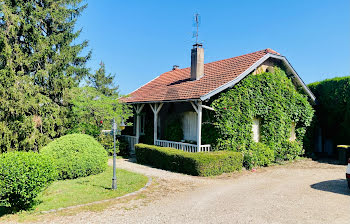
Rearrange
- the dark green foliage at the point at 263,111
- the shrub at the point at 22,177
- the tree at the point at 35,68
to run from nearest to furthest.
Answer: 1. the shrub at the point at 22,177
2. the dark green foliage at the point at 263,111
3. the tree at the point at 35,68

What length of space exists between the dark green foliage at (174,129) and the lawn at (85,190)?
4438mm

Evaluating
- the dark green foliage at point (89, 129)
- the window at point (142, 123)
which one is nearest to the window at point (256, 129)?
the window at point (142, 123)

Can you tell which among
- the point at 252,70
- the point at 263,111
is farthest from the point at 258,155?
the point at 252,70

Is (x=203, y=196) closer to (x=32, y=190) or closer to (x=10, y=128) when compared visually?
(x=32, y=190)

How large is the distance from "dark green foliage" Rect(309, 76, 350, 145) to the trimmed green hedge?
322 inches

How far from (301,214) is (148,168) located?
296 inches

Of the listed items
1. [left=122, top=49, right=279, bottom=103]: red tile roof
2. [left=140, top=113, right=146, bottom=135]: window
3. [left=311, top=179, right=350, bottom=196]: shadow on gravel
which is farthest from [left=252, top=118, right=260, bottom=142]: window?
[left=140, top=113, right=146, bottom=135]: window

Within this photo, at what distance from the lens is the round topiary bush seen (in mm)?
9789

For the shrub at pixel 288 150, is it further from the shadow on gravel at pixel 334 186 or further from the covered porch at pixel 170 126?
the covered porch at pixel 170 126

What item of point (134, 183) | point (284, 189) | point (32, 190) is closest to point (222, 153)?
point (284, 189)

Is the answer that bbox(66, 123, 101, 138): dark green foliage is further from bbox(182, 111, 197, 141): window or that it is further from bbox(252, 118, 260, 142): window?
bbox(252, 118, 260, 142): window

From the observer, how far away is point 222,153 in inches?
450

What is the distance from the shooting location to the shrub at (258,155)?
1262cm

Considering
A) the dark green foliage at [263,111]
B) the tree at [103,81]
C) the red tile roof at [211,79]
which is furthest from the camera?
the tree at [103,81]
